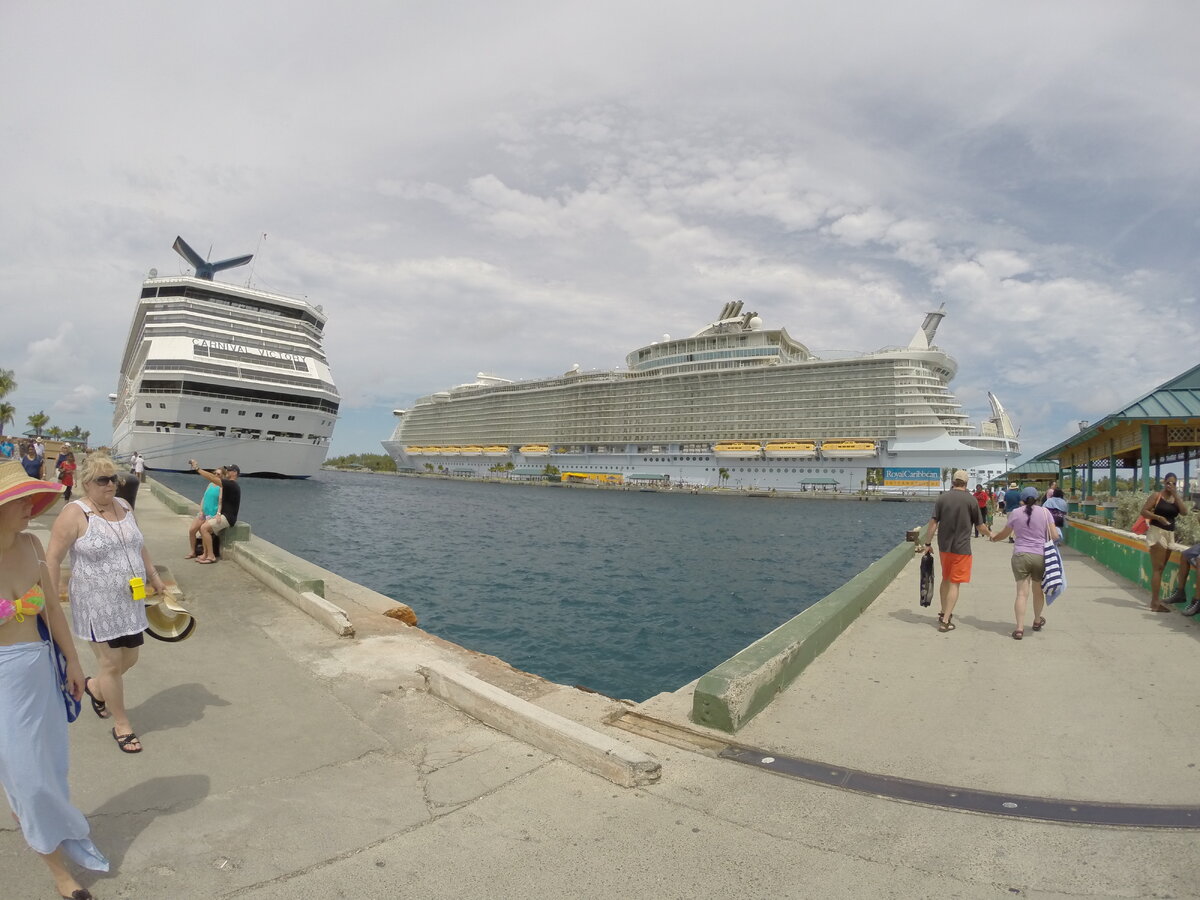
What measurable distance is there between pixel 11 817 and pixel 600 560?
56.7 feet

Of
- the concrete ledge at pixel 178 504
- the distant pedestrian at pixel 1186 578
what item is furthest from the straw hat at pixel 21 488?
the concrete ledge at pixel 178 504

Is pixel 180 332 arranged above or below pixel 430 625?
above

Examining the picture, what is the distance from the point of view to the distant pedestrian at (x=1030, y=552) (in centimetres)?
629

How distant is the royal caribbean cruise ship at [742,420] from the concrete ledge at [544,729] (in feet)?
244

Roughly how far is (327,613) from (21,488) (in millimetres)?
3956

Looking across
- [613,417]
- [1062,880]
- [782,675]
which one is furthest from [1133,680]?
[613,417]

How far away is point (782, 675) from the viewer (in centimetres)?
469

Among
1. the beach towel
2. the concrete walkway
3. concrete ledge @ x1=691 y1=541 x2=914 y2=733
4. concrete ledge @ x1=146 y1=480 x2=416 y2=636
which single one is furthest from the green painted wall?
concrete ledge @ x1=146 y1=480 x2=416 y2=636

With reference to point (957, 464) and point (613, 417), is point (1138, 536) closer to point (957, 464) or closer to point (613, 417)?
point (957, 464)

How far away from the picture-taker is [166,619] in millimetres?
4062

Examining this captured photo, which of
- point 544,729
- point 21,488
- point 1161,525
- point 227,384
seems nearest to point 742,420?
point 227,384

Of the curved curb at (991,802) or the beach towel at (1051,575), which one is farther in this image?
the beach towel at (1051,575)

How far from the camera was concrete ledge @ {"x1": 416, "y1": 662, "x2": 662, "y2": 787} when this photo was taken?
130 inches

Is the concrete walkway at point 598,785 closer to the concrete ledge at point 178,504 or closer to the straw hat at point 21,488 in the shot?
the straw hat at point 21,488
